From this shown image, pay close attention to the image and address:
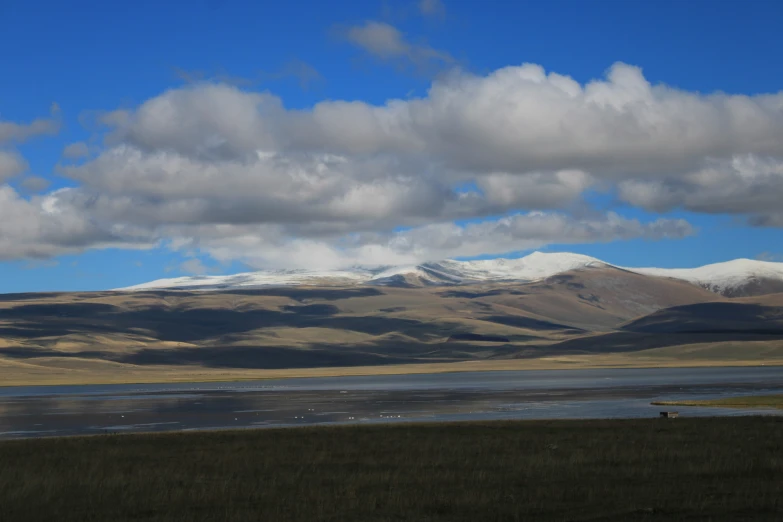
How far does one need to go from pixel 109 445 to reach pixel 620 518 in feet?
105

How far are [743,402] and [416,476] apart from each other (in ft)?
172

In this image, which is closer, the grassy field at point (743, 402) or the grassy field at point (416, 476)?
the grassy field at point (416, 476)

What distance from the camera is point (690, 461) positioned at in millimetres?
34062

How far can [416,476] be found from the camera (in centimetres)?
3319

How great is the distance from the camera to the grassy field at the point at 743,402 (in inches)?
2923

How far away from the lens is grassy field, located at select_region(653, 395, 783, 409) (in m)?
74.2

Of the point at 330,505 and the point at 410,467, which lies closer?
the point at 330,505

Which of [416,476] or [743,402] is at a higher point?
[416,476]

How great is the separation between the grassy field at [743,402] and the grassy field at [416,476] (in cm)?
2550

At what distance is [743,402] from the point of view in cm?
7794

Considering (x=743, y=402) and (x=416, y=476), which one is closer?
(x=416, y=476)

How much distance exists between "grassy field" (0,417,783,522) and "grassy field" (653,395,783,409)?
2550cm

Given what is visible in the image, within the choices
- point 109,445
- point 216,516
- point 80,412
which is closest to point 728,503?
point 216,516

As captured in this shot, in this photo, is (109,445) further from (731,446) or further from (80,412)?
(80,412)
